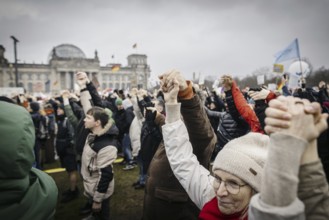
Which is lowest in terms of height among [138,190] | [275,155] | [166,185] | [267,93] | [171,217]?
[138,190]

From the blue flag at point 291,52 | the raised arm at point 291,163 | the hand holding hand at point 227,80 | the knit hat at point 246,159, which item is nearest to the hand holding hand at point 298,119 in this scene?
the raised arm at point 291,163

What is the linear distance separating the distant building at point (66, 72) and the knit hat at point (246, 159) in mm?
62575

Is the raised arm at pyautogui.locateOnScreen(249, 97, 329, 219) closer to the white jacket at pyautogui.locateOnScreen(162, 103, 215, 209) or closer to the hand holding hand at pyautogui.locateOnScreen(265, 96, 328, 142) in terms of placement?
the hand holding hand at pyautogui.locateOnScreen(265, 96, 328, 142)

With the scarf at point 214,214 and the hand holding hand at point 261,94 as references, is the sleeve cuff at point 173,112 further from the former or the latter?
the hand holding hand at point 261,94

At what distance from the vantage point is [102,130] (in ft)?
10.2

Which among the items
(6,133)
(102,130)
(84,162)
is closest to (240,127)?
(102,130)

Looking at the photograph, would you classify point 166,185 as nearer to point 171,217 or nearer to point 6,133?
point 171,217

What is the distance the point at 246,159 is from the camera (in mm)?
1238

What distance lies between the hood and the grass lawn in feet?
10.5

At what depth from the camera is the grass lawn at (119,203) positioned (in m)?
3.96

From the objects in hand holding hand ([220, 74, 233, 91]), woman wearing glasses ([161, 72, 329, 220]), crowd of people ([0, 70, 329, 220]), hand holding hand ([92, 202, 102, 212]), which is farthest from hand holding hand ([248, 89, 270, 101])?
hand holding hand ([92, 202, 102, 212])

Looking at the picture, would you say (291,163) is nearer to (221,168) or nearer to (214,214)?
(221,168)

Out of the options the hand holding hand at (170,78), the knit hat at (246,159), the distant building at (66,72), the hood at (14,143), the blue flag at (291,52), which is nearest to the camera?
the hood at (14,143)

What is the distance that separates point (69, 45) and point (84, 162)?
3491 inches
